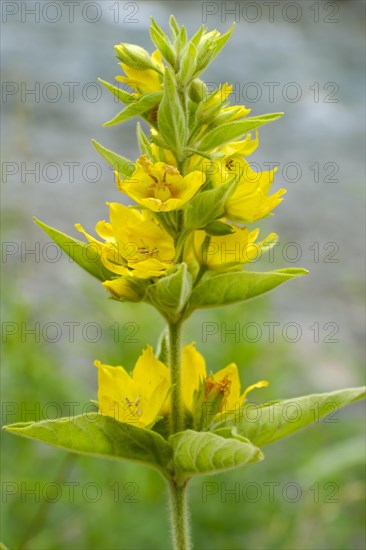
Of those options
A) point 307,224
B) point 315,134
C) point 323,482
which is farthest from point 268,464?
point 315,134

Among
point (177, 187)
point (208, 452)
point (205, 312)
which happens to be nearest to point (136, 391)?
point (208, 452)

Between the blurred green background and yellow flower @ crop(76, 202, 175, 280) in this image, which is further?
the blurred green background

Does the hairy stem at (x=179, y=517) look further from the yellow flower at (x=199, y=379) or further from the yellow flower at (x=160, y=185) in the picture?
the yellow flower at (x=160, y=185)

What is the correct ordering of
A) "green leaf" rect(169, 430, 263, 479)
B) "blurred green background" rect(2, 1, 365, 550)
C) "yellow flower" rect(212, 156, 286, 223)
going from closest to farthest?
"green leaf" rect(169, 430, 263, 479), "yellow flower" rect(212, 156, 286, 223), "blurred green background" rect(2, 1, 365, 550)

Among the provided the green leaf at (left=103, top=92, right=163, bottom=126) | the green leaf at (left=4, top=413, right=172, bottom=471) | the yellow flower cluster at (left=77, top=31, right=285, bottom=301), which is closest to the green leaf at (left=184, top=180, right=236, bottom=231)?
the yellow flower cluster at (left=77, top=31, right=285, bottom=301)

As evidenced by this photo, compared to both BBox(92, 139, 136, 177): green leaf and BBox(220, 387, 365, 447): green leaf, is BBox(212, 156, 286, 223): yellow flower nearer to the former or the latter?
BBox(92, 139, 136, 177): green leaf

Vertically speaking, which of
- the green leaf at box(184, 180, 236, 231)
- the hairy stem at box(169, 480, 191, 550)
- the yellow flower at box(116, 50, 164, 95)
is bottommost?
the hairy stem at box(169, 480, 191, 550)

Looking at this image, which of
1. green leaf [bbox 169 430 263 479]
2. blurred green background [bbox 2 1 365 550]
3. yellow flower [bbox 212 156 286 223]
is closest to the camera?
green leaf [bbox 169 430 263 479]
